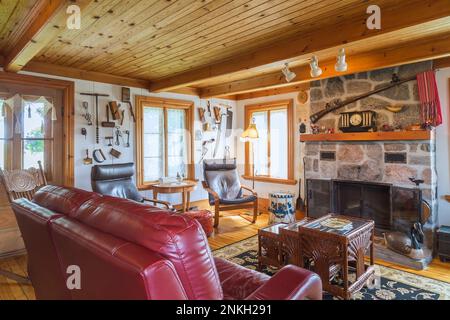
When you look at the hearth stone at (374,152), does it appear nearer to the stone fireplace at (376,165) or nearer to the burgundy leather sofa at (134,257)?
the stone fireplace at (376,165)

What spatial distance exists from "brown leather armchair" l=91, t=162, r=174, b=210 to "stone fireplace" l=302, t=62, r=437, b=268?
2.32 metres

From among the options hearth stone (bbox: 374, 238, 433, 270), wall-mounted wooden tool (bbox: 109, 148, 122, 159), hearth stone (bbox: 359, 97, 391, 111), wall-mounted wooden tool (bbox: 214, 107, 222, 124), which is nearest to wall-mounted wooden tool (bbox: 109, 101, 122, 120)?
wall-mounted wooden tool (bbox: 109, 148, 122, 159)

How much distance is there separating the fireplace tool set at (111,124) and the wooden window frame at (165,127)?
0.14 m

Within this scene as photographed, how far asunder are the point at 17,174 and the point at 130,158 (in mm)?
1596

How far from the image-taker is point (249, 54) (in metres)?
3.37

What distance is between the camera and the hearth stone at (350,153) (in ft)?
12.9

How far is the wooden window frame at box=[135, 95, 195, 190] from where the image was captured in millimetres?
4598

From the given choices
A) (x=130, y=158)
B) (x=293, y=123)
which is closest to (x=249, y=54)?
(x=293, y=123)

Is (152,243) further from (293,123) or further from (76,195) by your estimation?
(293,123)

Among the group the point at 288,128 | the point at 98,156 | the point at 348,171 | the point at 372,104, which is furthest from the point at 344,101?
the point at 98,156

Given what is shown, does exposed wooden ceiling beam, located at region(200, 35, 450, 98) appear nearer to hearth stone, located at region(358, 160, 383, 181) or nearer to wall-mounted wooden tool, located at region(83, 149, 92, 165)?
hearth stone, located at region(358, 160, 383, 181)

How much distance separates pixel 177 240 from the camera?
102 cm

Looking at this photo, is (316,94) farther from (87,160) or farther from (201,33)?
(87,160)
